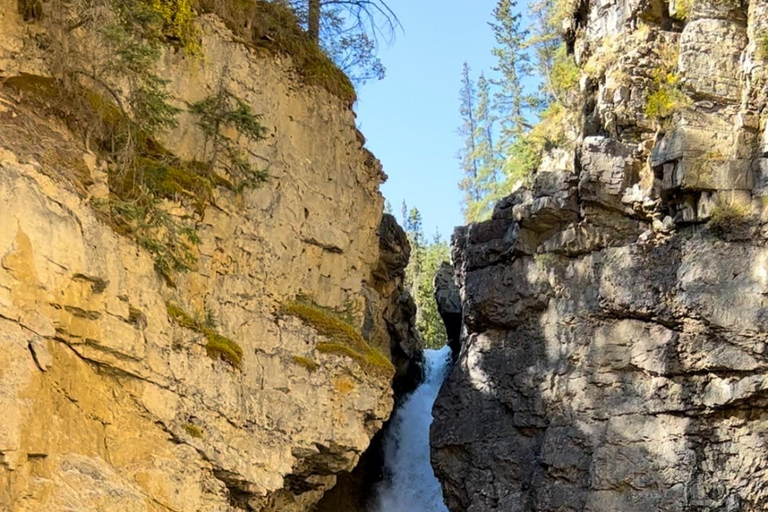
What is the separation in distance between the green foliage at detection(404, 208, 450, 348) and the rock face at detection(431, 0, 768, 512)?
10.8 metres

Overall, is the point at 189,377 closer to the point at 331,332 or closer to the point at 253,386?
the point at 253,386

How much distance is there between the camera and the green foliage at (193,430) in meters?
9.39

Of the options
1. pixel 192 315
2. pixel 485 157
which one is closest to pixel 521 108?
pixel 485 157

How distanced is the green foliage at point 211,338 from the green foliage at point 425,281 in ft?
62.6

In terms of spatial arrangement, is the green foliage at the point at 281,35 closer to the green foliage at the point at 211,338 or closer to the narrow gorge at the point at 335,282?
the narrow gorge at the point at 335,282

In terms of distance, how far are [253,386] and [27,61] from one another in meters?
5.17

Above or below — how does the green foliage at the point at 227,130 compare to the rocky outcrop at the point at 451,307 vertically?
below

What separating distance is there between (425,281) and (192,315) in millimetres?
28664

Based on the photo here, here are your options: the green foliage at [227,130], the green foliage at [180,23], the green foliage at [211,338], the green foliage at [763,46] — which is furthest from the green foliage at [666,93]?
the green foliage at [211,338]

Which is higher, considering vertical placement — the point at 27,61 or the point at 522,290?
the point at 522,290

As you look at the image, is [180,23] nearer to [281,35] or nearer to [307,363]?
[281,35]

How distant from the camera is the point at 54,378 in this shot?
7.46 m

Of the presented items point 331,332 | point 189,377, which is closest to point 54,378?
point 189,377

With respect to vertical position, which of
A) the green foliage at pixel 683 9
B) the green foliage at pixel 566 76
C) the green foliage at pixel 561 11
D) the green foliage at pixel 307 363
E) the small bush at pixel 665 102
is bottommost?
the green foliage at pixel 307 363
